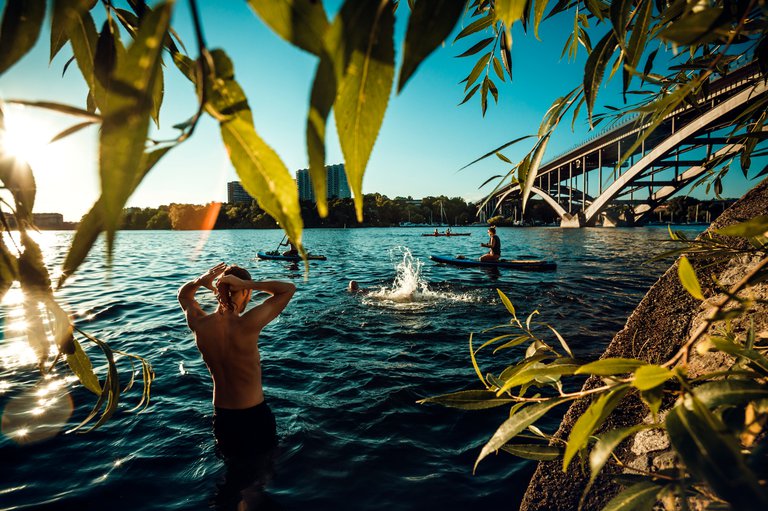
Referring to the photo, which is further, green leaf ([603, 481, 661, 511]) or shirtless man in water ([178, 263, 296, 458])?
shirtless man in water ([178, 263, 296, 458])

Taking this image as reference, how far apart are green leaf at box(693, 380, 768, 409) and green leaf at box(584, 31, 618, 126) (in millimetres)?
676

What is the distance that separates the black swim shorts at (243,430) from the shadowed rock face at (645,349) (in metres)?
3.23

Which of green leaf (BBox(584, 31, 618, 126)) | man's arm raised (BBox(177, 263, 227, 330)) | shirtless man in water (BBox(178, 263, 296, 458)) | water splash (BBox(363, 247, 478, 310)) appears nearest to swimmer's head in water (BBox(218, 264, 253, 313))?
shirtless man in water (BBox(178, 263, 296, 458))

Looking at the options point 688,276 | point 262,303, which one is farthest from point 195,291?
point 688,276

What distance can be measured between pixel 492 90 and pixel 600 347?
8123mm

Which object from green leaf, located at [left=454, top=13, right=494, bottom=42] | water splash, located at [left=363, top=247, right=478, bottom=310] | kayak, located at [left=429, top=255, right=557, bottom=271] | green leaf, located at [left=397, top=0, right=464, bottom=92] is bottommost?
water splash, located at [left=363, top=247, right=478, bottom=310]

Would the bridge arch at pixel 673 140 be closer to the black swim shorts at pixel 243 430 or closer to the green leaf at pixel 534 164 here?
the black swim shorts at pixel 243 430

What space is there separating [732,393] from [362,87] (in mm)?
698

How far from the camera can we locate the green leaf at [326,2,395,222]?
13.2 inches

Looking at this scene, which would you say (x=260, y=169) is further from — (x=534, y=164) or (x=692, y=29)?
(x=534, y=164)

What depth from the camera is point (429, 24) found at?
0.36 metres

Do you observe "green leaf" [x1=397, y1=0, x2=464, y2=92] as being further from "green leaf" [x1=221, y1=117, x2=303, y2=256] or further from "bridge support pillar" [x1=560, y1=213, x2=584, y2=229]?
"bridge support pillar" [x1=560, y1=213, x2=584, y2=229]

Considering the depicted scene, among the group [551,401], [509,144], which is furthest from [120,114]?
[509,144]

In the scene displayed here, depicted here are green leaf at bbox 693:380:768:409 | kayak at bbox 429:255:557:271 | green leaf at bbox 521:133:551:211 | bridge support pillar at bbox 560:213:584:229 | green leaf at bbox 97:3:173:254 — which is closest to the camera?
green leaf at bbox 97:3:173:254
